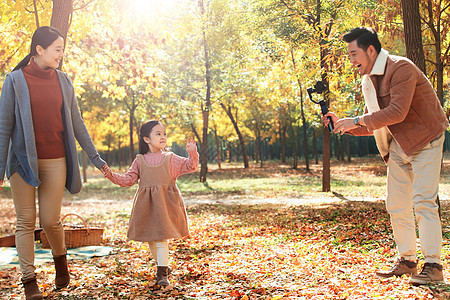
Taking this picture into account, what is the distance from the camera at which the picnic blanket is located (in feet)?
20.8

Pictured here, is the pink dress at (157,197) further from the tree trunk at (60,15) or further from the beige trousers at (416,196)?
the tree trunk at (60,15)

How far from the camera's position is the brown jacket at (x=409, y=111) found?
152 inches

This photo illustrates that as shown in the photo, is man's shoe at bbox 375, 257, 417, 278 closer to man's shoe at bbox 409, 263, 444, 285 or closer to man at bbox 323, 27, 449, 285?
man at bbox 323, 27, 449, 285

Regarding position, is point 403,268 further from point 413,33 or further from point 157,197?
point 413,33

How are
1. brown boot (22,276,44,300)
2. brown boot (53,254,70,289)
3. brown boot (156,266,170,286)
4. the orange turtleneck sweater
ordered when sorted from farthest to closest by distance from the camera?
brown boot (156,266,170,286) → brown boot (53,254,70,289) → the orange turtleneck sweater → brown boot (22,276,44,300)

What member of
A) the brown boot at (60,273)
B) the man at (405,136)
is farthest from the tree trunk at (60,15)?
the man at (405,136)

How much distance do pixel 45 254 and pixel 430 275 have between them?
558 cm

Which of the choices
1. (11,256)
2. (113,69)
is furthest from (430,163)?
(113,69)

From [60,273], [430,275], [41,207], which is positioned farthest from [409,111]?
[60,273]

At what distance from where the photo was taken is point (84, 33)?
10586 millimetres

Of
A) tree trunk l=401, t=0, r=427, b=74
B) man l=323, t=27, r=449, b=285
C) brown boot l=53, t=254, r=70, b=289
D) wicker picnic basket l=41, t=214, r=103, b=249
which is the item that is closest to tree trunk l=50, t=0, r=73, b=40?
wicker picnic basket l=41, t=214, r=103, b=249

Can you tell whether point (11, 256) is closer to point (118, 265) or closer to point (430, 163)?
point (118, 265)

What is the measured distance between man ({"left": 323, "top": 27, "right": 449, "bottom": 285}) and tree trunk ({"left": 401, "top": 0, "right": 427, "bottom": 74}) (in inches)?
96.7

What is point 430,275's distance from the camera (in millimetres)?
3811
